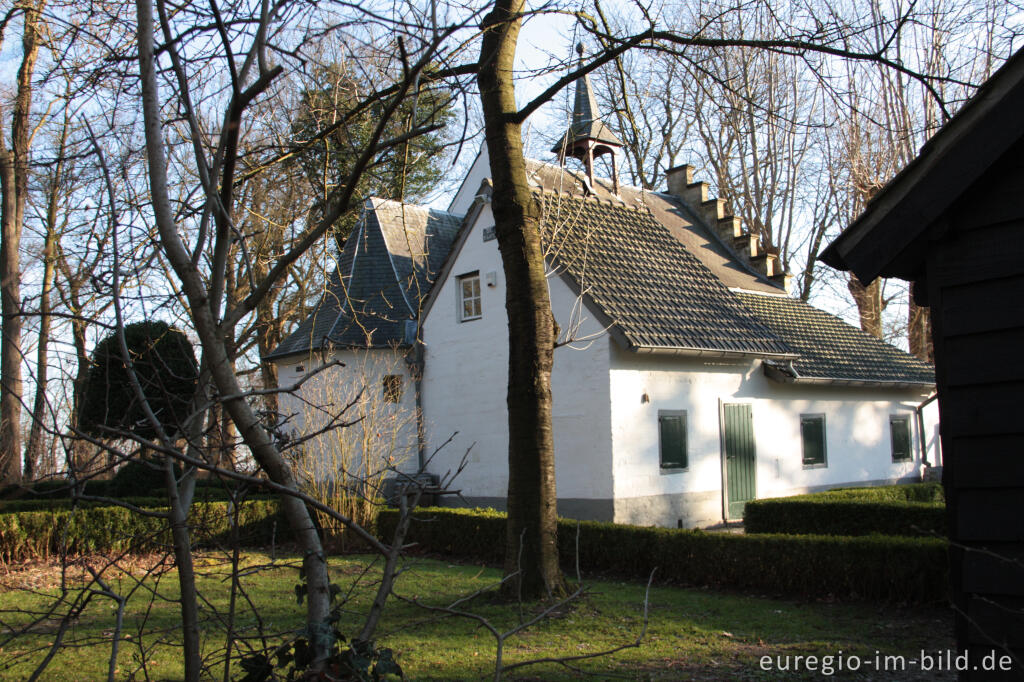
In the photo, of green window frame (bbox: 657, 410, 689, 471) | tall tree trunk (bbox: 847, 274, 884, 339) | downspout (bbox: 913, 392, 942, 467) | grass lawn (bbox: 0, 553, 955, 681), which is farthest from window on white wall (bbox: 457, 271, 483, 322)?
tall tree trunk (bbox: 847, 274, 884, 339)

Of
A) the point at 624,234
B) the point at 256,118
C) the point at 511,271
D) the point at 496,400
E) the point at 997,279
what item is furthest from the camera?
the point at 624,234

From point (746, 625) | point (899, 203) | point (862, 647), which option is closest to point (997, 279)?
point (899, 203)

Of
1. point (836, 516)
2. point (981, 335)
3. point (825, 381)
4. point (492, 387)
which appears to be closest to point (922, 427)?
point (825, 381)

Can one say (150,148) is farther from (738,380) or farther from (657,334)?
(738,380)

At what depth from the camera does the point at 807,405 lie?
18000mm

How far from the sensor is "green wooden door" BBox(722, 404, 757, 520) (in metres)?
16.2

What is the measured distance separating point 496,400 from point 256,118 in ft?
39.3

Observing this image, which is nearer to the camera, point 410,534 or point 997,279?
point 997,279

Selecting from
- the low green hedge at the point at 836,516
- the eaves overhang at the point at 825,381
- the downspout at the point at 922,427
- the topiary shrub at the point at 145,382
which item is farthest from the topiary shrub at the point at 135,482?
the downspout at the point at 922,427

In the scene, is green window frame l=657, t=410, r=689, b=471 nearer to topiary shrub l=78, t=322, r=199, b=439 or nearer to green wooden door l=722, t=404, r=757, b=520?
green wooden door l=722, t=404, r=757, b=520

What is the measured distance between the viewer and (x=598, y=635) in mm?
7348

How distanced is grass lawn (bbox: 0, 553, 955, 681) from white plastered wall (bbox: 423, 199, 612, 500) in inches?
190

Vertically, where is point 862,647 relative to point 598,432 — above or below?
below

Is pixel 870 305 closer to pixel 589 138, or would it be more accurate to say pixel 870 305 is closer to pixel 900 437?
pixel 900 437
